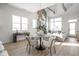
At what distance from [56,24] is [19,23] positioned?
0.98 meters

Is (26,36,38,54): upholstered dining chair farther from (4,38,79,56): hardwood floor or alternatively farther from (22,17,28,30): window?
(22,17,28,30): window

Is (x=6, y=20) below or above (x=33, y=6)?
below

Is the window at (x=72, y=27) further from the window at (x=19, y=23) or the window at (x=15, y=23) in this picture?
the window at (x=15, y=23)

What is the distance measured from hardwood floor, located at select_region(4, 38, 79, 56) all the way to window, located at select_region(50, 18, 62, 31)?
399 mm

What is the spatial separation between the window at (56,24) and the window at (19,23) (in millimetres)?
687

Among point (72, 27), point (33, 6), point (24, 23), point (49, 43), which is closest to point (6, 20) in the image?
point (24, 23)

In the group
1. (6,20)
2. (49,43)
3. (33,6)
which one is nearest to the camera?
(6,20)

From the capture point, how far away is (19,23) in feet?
7.74

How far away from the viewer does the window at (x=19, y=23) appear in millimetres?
2278

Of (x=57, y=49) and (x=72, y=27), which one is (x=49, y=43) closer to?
(x=57, y=49)

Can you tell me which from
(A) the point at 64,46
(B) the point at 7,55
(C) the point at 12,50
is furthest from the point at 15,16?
(A) the point at 64,46

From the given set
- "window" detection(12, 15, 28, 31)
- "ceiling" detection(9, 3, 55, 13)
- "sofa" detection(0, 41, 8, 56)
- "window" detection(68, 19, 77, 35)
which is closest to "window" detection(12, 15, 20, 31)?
"window" detection(12, 15, 28, 31)

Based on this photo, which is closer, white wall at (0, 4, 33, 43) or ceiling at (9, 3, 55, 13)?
white wall at (0, 4, 33, 43)

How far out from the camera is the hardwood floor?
2.26 meters
